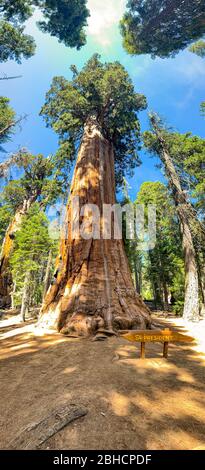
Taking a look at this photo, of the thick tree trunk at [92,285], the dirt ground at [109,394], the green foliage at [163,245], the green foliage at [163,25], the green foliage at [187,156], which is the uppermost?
the green foliage at [163,25]

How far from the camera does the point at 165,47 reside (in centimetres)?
1253

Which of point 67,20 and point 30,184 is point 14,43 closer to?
point 67,20

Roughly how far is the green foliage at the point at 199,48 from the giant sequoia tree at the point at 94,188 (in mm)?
5061

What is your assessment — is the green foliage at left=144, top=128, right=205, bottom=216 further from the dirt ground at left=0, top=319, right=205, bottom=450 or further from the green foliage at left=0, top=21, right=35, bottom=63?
the dirt ground at left=0, top=319, right=205, bottom=450

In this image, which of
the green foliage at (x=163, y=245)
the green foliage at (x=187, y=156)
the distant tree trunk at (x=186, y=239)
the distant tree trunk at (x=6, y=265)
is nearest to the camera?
the distant tree trunk at (x=186, y=239)

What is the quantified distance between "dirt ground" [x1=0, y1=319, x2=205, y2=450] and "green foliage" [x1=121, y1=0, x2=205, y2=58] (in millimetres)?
14493

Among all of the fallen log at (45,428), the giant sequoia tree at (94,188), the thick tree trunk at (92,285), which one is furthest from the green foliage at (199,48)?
the fallen log at (45,428)

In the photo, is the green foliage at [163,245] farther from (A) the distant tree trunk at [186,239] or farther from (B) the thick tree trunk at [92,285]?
(B) the thick tree trunk at [92,285]

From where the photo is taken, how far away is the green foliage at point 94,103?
1359cm

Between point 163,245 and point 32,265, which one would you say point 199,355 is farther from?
point 163,245

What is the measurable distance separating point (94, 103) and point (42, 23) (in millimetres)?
4858

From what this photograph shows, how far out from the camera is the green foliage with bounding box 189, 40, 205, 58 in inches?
592

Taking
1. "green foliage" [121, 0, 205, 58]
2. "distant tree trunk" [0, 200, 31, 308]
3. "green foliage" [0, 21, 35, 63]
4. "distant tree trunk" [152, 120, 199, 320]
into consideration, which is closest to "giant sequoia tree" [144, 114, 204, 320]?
"distant tree trunk" [152, 120, 199, 320]
